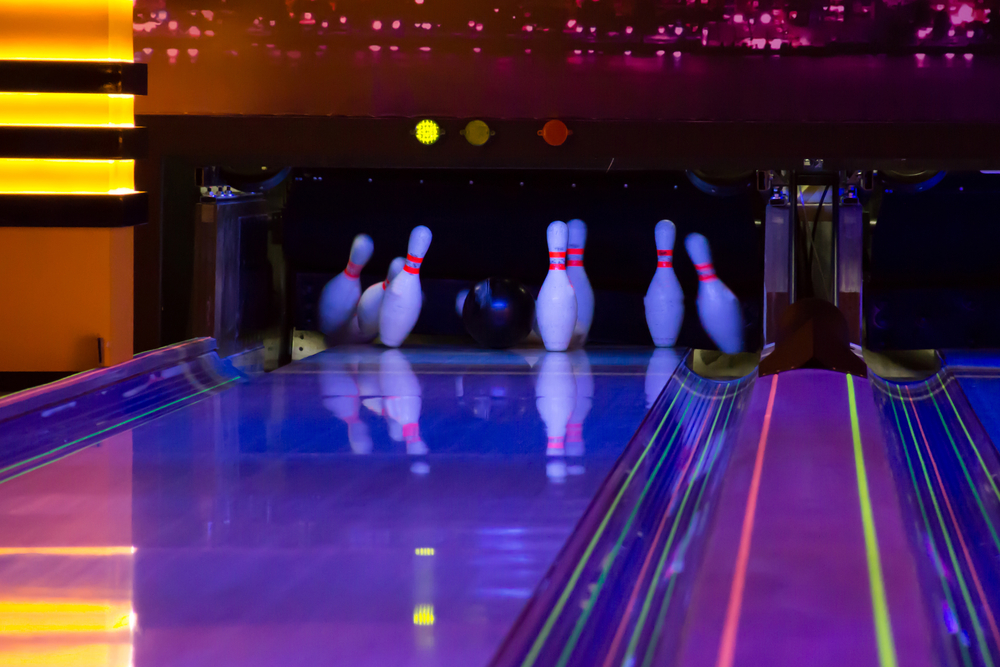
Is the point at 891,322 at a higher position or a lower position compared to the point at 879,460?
higher

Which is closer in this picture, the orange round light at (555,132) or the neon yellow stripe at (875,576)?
the neon yellow stripe at (875,576)

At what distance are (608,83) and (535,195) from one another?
712mm

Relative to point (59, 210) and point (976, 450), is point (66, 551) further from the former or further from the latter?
point (976, 450)

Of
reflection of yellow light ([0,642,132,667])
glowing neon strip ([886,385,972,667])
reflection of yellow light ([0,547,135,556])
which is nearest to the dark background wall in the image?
glowing neon strip ([886,385,972,667])

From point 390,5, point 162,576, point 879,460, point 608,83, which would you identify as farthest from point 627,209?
point 162,576

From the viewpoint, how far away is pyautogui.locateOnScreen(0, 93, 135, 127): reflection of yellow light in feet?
7.28

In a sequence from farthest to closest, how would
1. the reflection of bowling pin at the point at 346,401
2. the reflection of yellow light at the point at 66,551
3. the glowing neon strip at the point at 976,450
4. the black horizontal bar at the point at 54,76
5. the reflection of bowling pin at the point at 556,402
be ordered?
the black horizontal bar at the point at 54,76
the reflection of bowling pin at the point at 346,401
the reflection of bowling pin at the point at 556,402
the glowing neon strip at the point at 976,450
the reflection of yellow light at the point at 66,551

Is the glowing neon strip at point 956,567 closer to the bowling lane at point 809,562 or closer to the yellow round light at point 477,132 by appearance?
the bowling lane at point 809,562

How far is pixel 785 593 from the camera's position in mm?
1112

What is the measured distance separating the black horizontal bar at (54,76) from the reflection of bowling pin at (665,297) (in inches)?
59.2

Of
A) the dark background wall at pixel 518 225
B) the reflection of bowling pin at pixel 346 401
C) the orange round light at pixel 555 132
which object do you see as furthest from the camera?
the dark background wall at pixel 518 225

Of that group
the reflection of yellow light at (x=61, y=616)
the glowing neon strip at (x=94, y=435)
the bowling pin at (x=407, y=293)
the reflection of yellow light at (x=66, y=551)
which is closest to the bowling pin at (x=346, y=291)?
the bowling pin at (x=407, y=293)

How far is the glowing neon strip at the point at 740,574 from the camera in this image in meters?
0.97

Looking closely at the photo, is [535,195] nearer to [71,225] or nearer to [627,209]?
[627,209]
